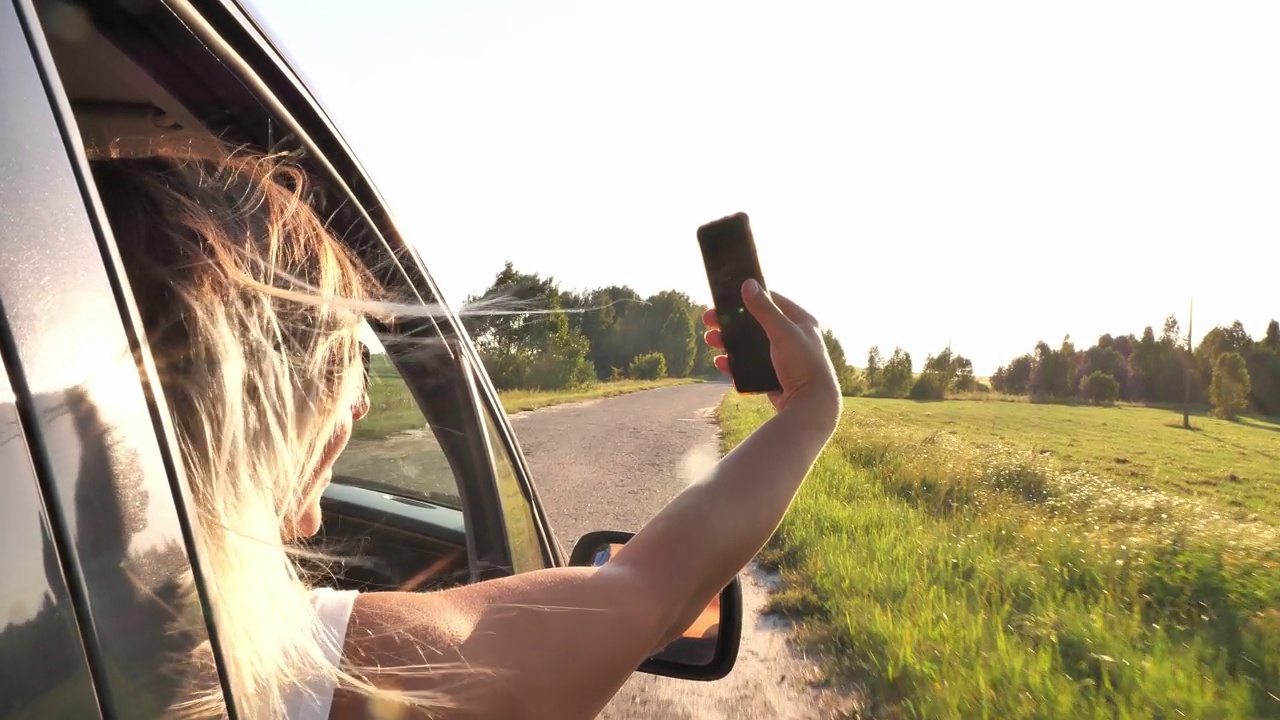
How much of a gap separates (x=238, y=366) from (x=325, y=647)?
12.7 inches

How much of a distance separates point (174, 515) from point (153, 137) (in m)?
0.83

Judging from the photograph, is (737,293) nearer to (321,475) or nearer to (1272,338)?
(321,475)

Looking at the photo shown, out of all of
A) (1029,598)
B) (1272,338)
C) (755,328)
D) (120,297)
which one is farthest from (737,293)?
(1272,338)

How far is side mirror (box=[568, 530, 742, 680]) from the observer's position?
1.61 metres

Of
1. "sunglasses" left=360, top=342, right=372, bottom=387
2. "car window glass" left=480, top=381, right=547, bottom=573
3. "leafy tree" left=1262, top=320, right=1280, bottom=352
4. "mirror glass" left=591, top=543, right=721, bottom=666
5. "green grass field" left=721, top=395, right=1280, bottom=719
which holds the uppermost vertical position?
"leafy tree" left=1262, top=320, right=1280, bottom=352

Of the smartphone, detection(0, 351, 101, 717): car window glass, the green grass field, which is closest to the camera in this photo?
detection(0, 351, 101, 717): car window glass

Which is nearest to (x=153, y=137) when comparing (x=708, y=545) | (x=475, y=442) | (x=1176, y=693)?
(x=475, y=442)

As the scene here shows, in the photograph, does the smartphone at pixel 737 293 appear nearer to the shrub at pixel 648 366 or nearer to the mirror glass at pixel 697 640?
the mirror glass at pixel 697 640

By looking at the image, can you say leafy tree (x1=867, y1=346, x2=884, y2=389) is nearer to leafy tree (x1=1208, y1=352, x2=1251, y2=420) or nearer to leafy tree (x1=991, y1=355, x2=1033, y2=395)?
leafy tree (x1=991, y1=355, x2=1033, y2=395)

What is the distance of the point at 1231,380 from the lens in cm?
3409

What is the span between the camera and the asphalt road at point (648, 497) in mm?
4176

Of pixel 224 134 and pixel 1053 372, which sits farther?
pixel 1053 372

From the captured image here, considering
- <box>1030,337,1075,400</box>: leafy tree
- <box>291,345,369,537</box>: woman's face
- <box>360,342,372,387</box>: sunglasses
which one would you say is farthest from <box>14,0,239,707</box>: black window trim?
<box>1030,337,1075,400</box>: leafy tree

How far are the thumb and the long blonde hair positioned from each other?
2.09 feet
